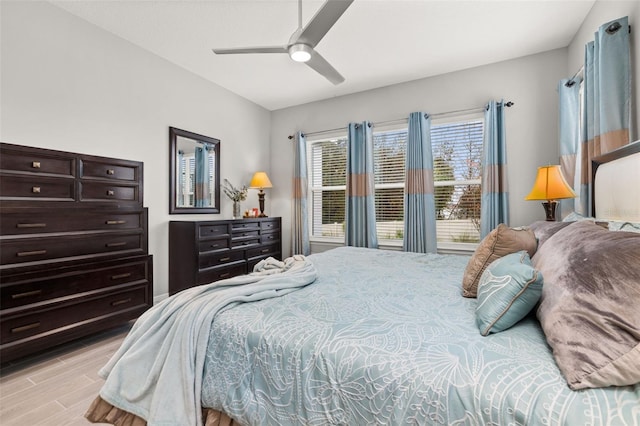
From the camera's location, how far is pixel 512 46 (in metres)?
3.06

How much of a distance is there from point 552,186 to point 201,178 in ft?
11.9

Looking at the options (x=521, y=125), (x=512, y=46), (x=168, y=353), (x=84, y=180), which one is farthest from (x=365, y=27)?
(x=168, y=353)

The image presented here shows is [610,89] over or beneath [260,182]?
over

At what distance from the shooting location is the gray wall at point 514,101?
10.4 ft

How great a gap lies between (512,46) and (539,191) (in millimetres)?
1614

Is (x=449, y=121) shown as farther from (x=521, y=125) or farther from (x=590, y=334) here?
(x=590, y=334)

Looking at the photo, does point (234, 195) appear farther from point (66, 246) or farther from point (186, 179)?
point (66, 246)

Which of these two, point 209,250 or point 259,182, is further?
point 259,182

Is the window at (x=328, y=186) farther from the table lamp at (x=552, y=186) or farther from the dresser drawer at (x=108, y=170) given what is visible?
the dresser drawer at (x=108, y=170)

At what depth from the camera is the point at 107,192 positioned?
2596 mm

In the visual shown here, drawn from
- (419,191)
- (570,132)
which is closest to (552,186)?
(570,132)

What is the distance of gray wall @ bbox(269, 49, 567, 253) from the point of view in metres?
3.18

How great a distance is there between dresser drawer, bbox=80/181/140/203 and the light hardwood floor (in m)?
1.20

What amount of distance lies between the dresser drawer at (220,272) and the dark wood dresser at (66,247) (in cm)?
53
